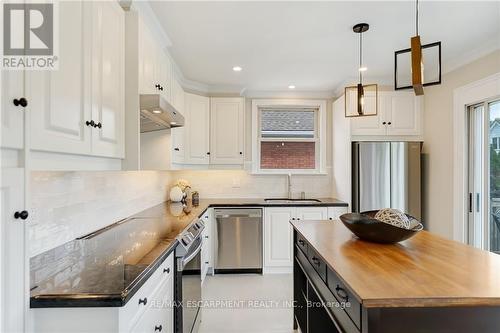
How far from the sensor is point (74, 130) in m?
1.18

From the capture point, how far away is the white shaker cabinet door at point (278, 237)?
3838 mm

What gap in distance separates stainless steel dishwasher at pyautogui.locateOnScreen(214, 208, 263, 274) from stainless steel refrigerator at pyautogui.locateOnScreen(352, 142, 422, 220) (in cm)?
145

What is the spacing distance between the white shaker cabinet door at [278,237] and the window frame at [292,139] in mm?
841

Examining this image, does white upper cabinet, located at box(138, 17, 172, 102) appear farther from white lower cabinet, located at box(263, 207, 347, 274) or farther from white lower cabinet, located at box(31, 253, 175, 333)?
white lower cabinet, located at box(263, 207, 347, 274)

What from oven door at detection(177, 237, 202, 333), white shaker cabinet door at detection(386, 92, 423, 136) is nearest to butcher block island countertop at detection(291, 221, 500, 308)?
oven door at detection(177, 237, 202, 333)

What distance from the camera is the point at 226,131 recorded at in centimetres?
414

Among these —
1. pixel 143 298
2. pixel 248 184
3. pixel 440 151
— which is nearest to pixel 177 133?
pixel 248 184

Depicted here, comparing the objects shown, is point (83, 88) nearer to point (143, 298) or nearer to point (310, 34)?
point (143, 298)

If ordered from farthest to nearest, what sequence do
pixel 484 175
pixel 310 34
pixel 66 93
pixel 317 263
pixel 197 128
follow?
pixel 197 128, pixel 484 175, pixel 310 34, pixel 317 263, pixel 66 93

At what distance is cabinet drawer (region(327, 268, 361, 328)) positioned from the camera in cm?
111

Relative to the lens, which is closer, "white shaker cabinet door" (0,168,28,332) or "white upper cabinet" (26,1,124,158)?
"white shaker cabinet door" (0,168,28,332)

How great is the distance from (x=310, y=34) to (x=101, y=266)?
95.2 inches

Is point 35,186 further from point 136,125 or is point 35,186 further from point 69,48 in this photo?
point 69,48

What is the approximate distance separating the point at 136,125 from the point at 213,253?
8.32 feet
